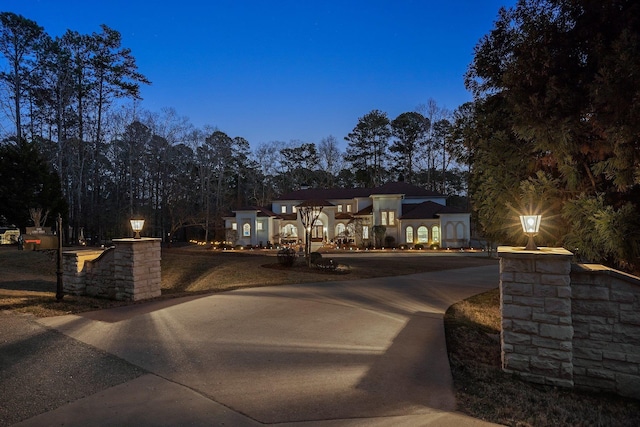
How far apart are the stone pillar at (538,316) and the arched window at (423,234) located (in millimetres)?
25487

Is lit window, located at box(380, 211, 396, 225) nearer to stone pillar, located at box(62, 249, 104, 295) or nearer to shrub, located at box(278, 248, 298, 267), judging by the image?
shrub, located at box(278, 248, 298, 267)

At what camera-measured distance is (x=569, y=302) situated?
434cm

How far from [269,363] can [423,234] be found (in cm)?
2683

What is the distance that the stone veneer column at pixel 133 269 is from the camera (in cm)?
818

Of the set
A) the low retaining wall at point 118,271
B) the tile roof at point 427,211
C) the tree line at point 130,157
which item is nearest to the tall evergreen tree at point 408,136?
the tree line at point 130,157

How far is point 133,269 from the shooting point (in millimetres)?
8156

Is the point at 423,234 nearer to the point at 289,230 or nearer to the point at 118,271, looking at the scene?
the point at 289,230

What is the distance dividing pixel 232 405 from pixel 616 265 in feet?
28.2

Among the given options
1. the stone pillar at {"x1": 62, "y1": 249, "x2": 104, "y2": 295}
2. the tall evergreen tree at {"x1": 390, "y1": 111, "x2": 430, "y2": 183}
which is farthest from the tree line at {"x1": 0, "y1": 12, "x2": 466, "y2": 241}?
the stone pillar at {"x1": 62, "y1": 249, "x2": 104, "y2": 295}

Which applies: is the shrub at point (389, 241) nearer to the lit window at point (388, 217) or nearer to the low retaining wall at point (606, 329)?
the lit window at point (388, 217)

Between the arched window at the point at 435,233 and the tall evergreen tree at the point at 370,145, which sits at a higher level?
the tall evergreen tree at the point at 370,145

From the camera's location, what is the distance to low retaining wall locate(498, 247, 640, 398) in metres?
4.30

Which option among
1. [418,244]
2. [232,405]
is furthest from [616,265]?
[418,244]

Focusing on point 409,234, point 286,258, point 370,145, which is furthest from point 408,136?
point 286,258
